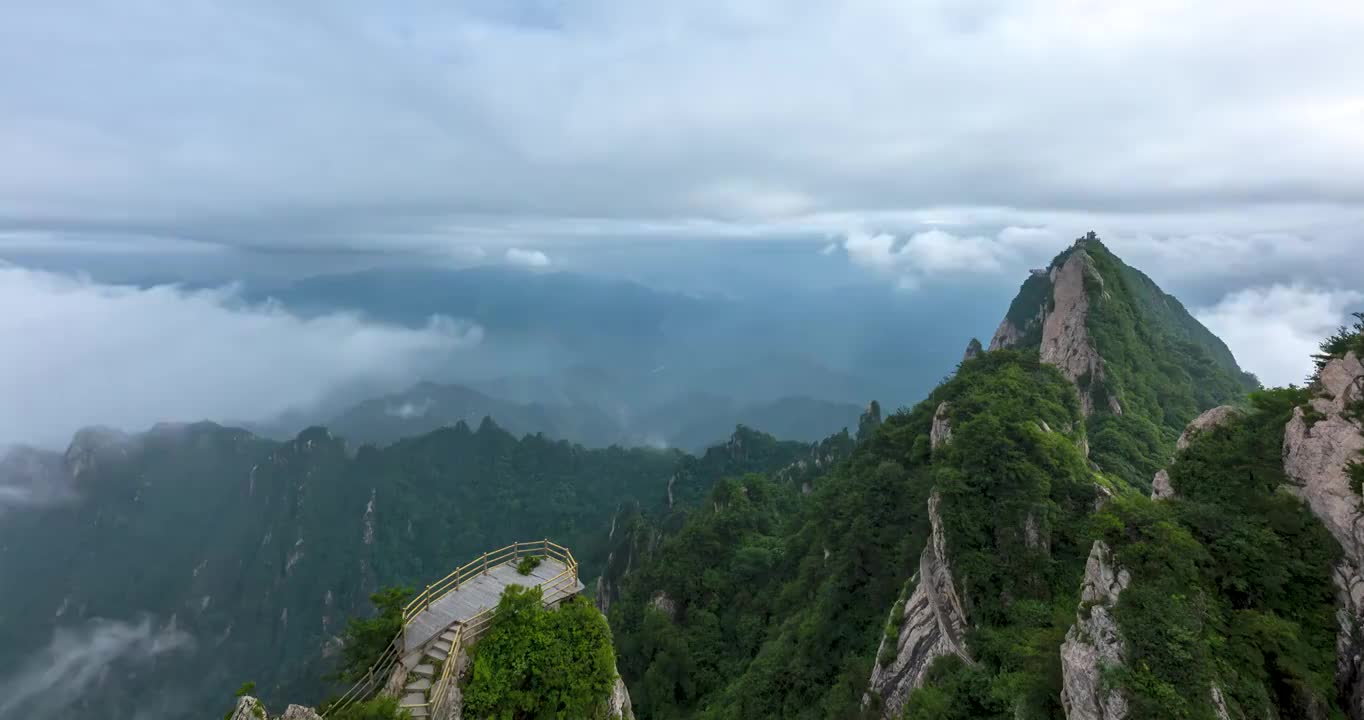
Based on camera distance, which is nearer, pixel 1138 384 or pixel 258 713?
pixel 258 713

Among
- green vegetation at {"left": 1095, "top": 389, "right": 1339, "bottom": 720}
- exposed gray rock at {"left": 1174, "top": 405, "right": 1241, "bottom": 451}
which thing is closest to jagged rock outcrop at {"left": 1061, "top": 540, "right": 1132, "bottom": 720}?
green vegetation at {"left": 1095, "top": 389, "right": 1339, "bottom": 720}

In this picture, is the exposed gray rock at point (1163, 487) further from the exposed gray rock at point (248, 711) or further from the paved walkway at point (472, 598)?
the exposed gray rock at point (248, 711)

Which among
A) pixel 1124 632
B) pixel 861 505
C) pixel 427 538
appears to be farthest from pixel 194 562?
pixel 1124 632

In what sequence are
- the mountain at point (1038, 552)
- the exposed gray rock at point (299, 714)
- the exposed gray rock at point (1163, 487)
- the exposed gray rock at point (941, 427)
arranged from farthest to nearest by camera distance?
the exposed gray rock at point (941, 427), the exposed gray rock at point (1163, 487), the exposed gray rock at point (299, 714), the mountain at point (1038, 552)

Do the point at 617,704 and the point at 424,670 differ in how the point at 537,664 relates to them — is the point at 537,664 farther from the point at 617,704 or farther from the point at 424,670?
the point at 617,704

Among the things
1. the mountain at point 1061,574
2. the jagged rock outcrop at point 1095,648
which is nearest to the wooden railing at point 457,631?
the mountain at point 1061,574

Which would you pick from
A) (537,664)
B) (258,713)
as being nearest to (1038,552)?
(537,664)

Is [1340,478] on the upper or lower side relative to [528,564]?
upper
